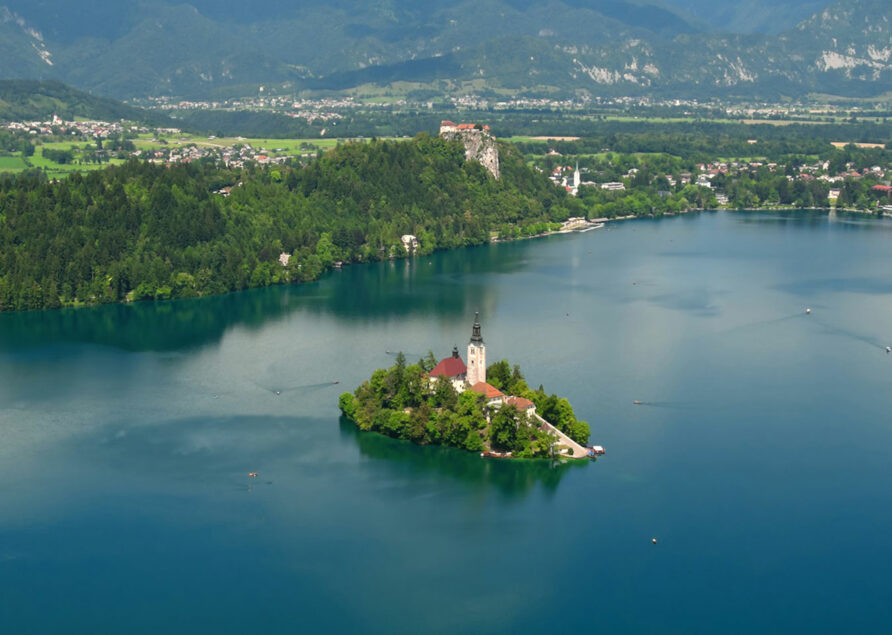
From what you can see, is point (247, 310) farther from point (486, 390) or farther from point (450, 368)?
point (486, 390)

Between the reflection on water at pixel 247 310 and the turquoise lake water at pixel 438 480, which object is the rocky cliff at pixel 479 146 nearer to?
the reflection on water at pixel 247 310

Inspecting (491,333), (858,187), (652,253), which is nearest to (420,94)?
(858,187)

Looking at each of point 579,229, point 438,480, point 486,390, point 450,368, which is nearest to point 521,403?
point 486,390

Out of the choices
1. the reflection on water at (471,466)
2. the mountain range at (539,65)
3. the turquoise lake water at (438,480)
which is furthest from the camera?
the mountain range at (539,65)

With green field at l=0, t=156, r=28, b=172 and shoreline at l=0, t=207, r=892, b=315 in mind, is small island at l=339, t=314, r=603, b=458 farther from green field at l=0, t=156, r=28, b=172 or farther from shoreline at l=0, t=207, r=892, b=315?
green field at l=0, t=156, r=28, b=172

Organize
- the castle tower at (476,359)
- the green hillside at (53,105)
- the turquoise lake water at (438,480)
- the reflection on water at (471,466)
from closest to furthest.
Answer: the turquoise lake water at (438,480) → the reflection on water at (471,466) → the castle tower at (476,359) → the green hillside at (53,105)

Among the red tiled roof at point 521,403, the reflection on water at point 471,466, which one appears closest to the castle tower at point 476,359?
the red tiled roof at point 521,403
